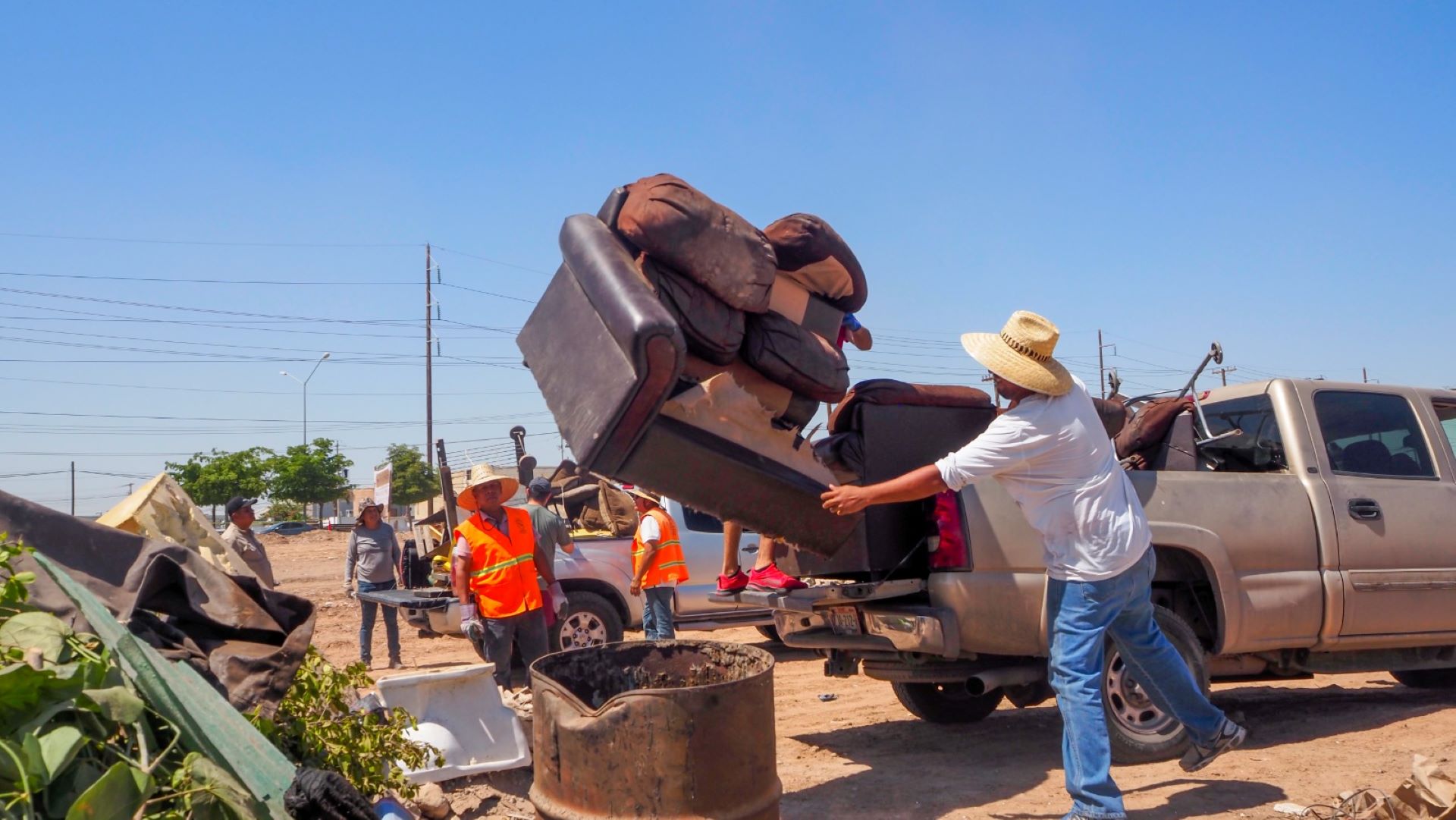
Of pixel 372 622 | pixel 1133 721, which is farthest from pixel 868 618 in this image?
pixel 372 622

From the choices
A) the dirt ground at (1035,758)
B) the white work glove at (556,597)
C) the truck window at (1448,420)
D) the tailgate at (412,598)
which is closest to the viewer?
the dirt ground at (1035,758)

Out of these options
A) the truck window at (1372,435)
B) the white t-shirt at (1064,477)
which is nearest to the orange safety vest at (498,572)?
the white t-shirt at (1064,477)

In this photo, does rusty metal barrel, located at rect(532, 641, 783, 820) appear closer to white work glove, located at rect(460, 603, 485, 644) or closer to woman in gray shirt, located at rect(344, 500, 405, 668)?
white work glove, located at rect(460, 603, 485, 644)

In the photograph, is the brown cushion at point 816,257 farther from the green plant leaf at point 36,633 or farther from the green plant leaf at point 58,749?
the green plant leaf at point 58,749

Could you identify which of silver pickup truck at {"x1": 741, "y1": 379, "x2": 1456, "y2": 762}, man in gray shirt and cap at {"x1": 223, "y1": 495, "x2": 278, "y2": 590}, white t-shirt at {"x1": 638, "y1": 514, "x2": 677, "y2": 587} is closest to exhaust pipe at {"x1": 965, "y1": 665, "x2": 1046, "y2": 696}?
silver pickup truck at {"x1": 741, "y1": 379, "x2": 1456, "y2": 762}

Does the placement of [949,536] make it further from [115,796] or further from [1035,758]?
[115,796]

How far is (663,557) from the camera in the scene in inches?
364

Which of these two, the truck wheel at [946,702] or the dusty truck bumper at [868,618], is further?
the truck wheel at [946,702]

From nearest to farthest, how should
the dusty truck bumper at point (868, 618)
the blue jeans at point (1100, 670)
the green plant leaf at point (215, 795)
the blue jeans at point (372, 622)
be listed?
the green plant leaf at point (215, 795) → the blue jeans at point (1100, 670) → the dusty truck bumper at point (868, 618) → the blue jeans at point (372, 622)

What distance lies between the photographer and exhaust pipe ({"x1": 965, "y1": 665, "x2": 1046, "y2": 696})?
18.2 feet

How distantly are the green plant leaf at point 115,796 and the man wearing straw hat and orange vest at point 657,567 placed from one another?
650cm

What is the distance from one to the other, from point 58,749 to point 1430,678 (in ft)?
27.0

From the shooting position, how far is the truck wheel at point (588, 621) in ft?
33.1

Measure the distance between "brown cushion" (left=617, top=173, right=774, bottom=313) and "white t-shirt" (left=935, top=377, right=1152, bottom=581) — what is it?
41.6 inches
